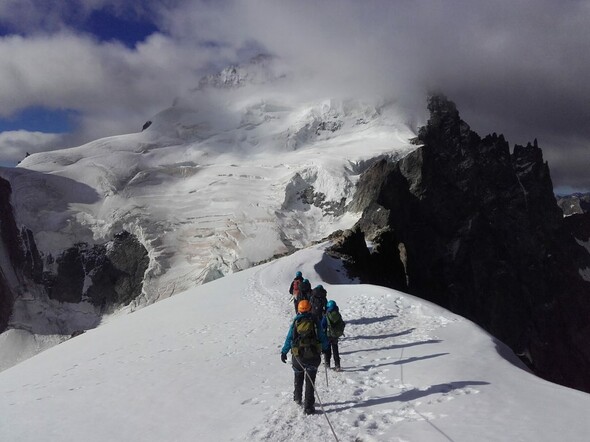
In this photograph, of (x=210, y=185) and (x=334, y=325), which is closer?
(x=334, y=325)

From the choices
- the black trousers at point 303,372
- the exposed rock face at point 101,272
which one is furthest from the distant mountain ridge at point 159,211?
the black trousers at point 303,372

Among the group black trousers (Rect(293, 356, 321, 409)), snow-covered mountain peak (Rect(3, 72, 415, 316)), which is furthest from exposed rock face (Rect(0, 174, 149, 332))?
black trousers (Rect(293, 356, 321, 409))

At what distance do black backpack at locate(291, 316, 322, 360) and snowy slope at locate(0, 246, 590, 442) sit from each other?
106 cm

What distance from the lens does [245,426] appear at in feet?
29.8

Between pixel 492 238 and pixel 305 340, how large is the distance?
117815 millimetres

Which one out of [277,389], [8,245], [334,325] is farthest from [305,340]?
[8,245]

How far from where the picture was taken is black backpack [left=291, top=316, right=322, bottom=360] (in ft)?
31.9

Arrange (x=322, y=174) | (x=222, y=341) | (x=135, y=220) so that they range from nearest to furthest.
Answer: (x=222, y=341) < (x=135, y=220) < (x=322, y=174)

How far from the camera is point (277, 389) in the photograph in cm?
1117

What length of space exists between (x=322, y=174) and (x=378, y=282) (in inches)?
2351

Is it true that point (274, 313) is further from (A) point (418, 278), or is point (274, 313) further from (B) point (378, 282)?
(A) point (418, 278)

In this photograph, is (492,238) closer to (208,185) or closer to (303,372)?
(208,185)

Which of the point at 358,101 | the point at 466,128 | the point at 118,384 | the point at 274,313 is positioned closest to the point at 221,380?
the point at 118,384

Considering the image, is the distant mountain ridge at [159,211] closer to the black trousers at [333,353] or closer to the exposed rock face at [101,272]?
the exposed rock face at [101,272]
